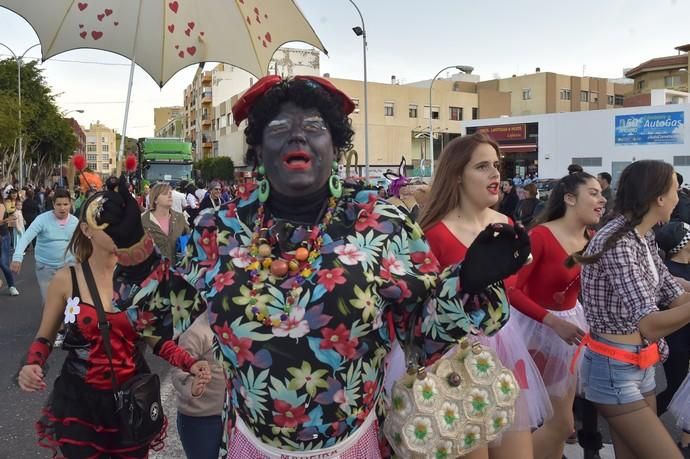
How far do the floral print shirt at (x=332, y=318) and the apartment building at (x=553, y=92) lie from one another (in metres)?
67.4

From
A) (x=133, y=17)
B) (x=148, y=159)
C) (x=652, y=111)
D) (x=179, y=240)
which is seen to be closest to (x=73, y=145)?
(x=148, y=159)

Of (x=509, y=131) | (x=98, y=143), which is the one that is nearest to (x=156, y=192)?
(x=509, y=131)

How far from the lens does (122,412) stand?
2.88m

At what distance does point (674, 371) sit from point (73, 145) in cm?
5448

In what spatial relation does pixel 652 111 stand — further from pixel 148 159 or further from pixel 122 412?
pixel 122 412

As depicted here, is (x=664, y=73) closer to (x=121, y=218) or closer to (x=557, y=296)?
(x=557, y=296)

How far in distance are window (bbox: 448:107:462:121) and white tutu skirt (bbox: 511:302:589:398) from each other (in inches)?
2317

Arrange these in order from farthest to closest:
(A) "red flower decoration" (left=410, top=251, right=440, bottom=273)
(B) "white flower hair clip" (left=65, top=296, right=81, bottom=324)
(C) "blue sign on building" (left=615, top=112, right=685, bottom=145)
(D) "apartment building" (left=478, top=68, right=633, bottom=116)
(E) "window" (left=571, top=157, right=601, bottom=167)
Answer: (D) "apartment building" (left=478, top=68, right=633, bottom=116) < (E) "window" (left=571, top=157, right=601, bottom=167) < (C) "blue sign on building" (left=615, top=112, right=685, bottom=145) < (B) "white flower hair clip" (left=65, top=296, right=81, bottom=324) < (A) "red flower decoration" (left=410, top=251, right=440, bottom=273)

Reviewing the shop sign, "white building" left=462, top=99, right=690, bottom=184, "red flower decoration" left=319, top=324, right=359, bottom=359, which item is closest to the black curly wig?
"red flower decoration" left=319, top=324, right=359, bottom=359

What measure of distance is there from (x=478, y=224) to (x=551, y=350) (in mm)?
983

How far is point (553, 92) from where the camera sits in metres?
64.7

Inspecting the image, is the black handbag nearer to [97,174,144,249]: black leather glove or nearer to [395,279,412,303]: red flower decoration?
[97,174,144,249]: black leather glove

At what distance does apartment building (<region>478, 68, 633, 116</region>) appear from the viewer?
6494 centimetres

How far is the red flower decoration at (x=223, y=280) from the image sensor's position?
6.22 feet
